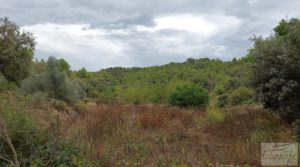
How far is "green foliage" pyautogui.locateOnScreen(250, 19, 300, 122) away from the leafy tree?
50.5 feet

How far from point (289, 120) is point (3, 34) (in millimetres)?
17971

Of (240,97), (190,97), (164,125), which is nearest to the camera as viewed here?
(164,125)

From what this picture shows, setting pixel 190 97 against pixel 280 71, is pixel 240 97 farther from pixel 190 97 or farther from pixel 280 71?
pixel 280 71

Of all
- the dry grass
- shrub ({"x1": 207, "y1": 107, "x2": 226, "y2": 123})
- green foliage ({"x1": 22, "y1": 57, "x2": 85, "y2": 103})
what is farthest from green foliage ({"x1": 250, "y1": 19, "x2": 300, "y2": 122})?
green foliage ({"x1": 22, "y1": 57, "x2": 85, "y2": 103})

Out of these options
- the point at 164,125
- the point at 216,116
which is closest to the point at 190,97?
the point at 216,116

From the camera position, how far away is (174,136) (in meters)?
9.85

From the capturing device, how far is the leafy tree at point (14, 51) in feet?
72.7

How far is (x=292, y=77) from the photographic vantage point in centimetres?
1110

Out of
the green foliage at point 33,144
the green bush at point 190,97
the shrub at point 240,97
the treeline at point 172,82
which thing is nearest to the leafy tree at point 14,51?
the treeline at point 172,82

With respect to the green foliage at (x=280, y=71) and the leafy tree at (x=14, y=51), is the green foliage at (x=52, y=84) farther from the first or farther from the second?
the green foliage at (x=280, y=71)

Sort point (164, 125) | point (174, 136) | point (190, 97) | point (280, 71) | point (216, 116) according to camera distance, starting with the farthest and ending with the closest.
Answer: point (190, 97)
point (216, 116)
point (164, 125)
point (280, 71)
point (174, 136)

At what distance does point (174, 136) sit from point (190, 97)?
988 centimetres

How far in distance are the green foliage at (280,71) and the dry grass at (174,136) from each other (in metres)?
0.58

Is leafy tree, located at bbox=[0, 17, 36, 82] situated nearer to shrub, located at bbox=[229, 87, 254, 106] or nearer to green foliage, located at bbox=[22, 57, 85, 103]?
green foliage, located at bbox=[22, 57, 85, 103]
